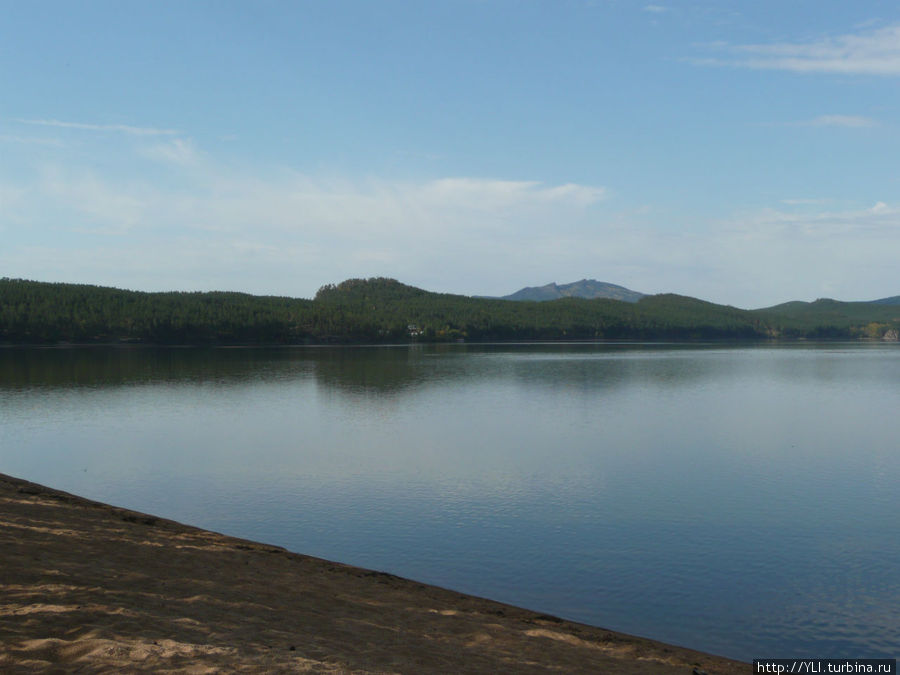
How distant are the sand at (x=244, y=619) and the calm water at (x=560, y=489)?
151cm

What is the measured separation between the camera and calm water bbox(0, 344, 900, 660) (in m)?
12.5

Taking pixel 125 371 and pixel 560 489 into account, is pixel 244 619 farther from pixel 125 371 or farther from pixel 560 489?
pixel 125 371

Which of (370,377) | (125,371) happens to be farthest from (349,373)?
(125,371)

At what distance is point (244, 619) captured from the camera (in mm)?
9055

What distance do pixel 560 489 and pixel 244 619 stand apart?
13536 mm

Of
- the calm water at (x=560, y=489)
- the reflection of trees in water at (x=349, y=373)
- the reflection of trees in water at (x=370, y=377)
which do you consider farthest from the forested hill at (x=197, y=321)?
the calm water at (x=560, y=489)

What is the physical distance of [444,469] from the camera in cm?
2402

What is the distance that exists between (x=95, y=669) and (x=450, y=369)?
7014cm

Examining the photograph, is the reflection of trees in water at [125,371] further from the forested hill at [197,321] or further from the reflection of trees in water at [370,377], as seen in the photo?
the forested hill at [197,321]

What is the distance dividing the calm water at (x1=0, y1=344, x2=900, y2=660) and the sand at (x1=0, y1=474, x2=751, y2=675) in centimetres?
151

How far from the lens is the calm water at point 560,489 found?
1254 centimetres

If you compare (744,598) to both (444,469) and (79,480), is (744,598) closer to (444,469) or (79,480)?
(444,469)

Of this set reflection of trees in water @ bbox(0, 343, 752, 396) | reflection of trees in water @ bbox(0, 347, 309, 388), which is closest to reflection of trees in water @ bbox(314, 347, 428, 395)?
reflection of trees in water @ bbox(0, 343, 752, 396)

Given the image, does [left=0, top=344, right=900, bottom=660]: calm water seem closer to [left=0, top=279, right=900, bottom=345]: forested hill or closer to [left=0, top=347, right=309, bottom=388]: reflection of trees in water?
[left=0, top=347, right=309, bottom=388]: reflection of trees in water
